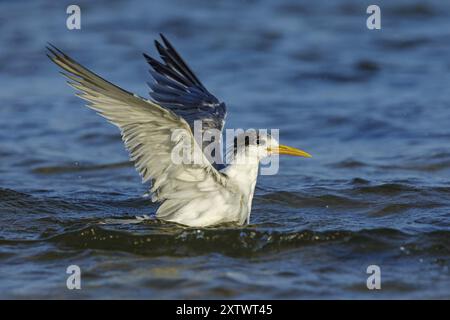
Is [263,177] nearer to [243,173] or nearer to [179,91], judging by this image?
[179,91]

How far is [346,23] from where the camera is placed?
55.1 feet

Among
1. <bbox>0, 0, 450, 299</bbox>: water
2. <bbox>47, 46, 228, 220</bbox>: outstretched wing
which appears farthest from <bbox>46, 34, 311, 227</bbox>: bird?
<bbox>0, 0, 450, 299</bbox>: water

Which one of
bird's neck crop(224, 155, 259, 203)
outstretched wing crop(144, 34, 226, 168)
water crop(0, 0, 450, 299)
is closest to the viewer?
water crop(0, 0, 450, 299)

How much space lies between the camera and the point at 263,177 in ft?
30.8

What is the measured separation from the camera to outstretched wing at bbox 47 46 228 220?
6.09 meters

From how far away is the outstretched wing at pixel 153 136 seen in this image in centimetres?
609

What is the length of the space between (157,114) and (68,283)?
1.32 m

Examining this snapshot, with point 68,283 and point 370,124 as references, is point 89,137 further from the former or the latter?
point 68,283

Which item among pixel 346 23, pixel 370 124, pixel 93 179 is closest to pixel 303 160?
pixel 370 124

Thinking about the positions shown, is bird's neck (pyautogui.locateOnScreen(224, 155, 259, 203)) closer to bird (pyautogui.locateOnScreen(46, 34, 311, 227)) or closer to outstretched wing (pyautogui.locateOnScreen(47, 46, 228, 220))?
bird (pyautogui.locateOnScreen(46, 34, 311, 227))

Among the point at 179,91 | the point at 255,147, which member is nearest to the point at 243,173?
the point at 255,147

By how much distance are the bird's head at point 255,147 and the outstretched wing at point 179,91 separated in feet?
2.58

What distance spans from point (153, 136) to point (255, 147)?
1025 mm

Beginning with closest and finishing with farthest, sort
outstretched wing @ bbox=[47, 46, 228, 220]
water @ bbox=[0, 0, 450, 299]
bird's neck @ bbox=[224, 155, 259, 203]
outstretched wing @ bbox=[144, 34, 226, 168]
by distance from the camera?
outstretched wing @ bbox=[47, 46, 228, 220]
water @ bbox=[0, 0, 450, 299]
bird's neck @ bbox=[224, 155, 259, 203]
outstretched wing @ bbox=[144, 34, 226, 168]
